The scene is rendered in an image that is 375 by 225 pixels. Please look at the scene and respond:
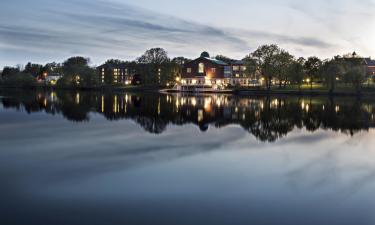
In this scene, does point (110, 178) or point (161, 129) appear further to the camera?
point (161, 129)

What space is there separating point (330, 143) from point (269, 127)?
20.2ft

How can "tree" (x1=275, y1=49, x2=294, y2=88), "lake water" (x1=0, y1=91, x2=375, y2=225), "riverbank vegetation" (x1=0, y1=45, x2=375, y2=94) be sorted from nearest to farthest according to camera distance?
"lake water" (x1=0, y1=91, x2=375, y2=225) → "riverbank vegetation" (x1=0, y1=45, x2=375, y2=94) → "tree" (x1=275, y1=49, x2=294, y2=88)

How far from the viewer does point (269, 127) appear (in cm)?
2466

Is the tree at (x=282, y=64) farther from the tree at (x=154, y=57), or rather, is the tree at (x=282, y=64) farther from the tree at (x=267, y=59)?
the tree at (x=154, y=57)

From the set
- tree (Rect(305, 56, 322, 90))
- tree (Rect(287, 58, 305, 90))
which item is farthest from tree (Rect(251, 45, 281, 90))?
tree (Rect(305, 56, 322, 90))

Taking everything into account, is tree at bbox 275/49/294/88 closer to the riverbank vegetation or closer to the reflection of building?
the riverbank vegetation

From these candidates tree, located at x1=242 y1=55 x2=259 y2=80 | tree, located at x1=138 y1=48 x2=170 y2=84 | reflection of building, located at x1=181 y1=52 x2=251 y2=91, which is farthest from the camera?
tree, located at x1=138 y1=48 x2=170 y2=84

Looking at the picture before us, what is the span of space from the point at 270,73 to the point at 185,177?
7348cm

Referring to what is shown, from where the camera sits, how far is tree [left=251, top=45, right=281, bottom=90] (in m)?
82.1

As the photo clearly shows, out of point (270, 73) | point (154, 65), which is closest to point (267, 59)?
point (270, 73)

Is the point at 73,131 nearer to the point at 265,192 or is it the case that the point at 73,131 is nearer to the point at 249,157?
the point at 249,157

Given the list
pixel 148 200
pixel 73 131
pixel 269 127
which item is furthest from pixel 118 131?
pixel 148 200

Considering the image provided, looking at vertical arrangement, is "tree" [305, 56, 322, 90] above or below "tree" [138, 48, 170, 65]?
below

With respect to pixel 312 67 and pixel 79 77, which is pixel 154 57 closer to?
pixel 79 77
